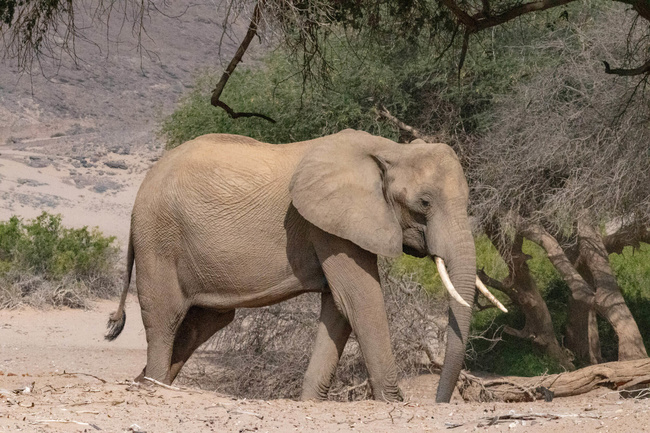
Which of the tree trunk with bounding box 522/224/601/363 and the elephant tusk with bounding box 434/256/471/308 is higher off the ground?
the elephant tusk with bounding box 434/256/471/308

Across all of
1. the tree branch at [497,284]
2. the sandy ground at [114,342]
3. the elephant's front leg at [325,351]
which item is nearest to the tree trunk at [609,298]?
the tree branch at [497,284]

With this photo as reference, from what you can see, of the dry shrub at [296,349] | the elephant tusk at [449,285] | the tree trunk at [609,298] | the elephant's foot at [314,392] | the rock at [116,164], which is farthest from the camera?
the rock at [116,164]

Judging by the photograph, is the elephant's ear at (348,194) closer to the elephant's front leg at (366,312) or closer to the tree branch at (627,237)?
the elephant's front leg at (366,312)

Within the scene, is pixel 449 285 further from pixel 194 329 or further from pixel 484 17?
pixel 194 329

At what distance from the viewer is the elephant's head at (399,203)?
22.6ft

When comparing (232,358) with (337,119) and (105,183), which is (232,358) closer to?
(337,119)

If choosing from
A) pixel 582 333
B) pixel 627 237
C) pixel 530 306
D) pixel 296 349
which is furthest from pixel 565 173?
pixel 296 349

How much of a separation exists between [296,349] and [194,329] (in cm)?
195

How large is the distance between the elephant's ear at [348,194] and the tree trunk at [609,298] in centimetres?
458

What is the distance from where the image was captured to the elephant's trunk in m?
6.85

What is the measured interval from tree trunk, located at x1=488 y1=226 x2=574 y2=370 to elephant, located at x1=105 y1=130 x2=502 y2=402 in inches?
196

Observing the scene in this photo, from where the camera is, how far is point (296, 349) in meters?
10.3

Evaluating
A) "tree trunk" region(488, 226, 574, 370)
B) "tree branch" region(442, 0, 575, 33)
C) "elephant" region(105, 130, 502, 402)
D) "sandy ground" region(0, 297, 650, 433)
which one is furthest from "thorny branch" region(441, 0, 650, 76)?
"tree trunk" region(488, 226, 574, 370)

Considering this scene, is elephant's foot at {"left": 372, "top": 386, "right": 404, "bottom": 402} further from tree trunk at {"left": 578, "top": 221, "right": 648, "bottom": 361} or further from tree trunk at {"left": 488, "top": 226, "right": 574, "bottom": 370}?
tree trunk at {"left": 488, "top": 226, "right": 574, "bottom": 370}
